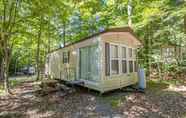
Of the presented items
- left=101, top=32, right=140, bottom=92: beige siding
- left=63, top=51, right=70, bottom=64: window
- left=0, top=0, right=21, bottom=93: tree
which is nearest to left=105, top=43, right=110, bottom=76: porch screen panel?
left=101, top=32, right=140, bottom=92: beige siding

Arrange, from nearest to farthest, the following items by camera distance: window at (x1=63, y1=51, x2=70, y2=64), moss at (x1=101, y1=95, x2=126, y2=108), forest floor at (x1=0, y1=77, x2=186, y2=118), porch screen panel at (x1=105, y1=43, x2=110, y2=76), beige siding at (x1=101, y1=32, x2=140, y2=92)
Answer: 1. forest floor at (x1=0, y1=77, x2=186, y2=118)
2. moss at (x1=101, y1=95, x2=126, y2=108)
3. beige siding at (x1=101, y1=32, x2=140, y2=92)
4. porch screen panel at (x1=105, y1=43, x2=110, y2=76)
5. window at (x1=63, y1=51, x2=70, y2=64)

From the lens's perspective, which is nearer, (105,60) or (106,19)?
(105,60)

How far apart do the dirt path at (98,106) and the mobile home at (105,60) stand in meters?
0.81

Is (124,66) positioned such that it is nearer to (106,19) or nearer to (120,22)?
(120,22)

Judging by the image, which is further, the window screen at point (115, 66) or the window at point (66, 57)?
the window at point (66, 57)

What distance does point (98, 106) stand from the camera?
6.45 m

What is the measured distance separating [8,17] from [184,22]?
38.8ft

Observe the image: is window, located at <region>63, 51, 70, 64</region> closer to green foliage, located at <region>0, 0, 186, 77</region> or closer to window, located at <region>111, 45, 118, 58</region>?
green foliage, located at <region>0, 0, 186, 77</region>

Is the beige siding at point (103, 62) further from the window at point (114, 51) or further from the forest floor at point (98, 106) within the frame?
the forest floor at point (98, 106)

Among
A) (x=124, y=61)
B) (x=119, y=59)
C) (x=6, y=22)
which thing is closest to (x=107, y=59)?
(x=119, y=59)

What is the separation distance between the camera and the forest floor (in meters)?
5.79

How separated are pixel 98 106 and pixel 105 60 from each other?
2239mm

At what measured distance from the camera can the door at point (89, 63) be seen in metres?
8.12

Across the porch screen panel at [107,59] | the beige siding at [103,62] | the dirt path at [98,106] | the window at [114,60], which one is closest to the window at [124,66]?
the beige siding at [103,62]
